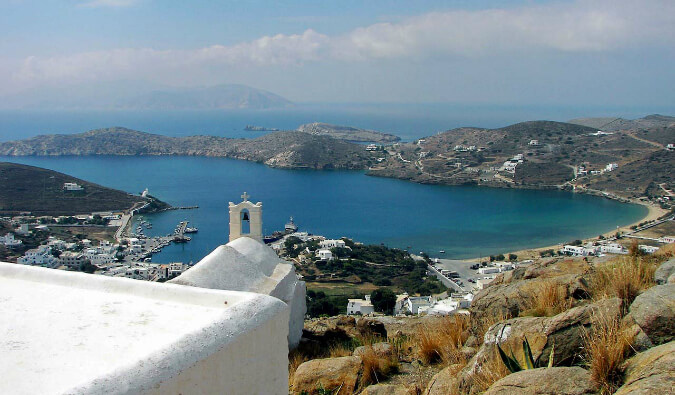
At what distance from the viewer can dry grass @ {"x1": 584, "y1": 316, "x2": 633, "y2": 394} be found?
302 centimetres

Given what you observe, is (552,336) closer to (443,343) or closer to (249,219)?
(443,343)

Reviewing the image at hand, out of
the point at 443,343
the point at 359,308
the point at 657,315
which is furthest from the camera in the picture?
the point at 359,308

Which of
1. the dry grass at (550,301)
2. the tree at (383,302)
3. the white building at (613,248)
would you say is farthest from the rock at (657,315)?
the white building at (613,248)

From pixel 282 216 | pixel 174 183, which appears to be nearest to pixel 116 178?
pixel 174 183

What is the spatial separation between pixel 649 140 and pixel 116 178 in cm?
6326

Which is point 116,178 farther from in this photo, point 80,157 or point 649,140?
point 649,140

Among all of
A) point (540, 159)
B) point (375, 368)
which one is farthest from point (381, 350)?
point (540, 159)

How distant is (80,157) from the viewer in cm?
8775

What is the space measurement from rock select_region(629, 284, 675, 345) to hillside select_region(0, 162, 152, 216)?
153 ft

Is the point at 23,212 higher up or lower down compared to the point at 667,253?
lower down

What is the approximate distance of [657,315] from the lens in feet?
11.2

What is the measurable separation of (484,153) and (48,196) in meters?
49.2

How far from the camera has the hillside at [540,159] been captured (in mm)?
56844

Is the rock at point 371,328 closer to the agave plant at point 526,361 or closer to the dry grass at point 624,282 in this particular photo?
the dry grass at point 624,282
